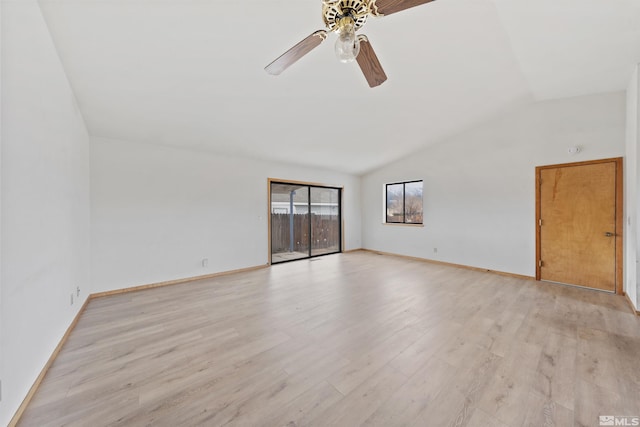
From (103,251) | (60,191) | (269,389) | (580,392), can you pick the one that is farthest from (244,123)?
(580,392)

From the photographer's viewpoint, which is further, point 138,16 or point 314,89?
point 314,89

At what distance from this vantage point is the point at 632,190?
300 cm

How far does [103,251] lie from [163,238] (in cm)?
73

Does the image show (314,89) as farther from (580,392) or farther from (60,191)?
(580,392)

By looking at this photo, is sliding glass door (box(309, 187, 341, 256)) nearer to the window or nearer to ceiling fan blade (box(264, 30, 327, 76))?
the window

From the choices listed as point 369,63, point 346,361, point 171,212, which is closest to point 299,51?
point 369,63

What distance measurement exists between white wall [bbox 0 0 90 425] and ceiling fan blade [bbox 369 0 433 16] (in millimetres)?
2056

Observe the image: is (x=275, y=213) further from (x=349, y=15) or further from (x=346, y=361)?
(x=349, y=15)

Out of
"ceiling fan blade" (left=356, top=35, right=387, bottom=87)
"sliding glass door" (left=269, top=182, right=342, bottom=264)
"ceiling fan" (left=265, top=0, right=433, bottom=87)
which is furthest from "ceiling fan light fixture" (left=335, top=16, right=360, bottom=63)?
"sliding glass door" (left=269, top=182, right=342, bottom=264)

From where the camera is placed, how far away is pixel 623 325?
98.5 inches

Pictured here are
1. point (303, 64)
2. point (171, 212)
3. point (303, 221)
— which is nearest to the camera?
point (303, 64)
